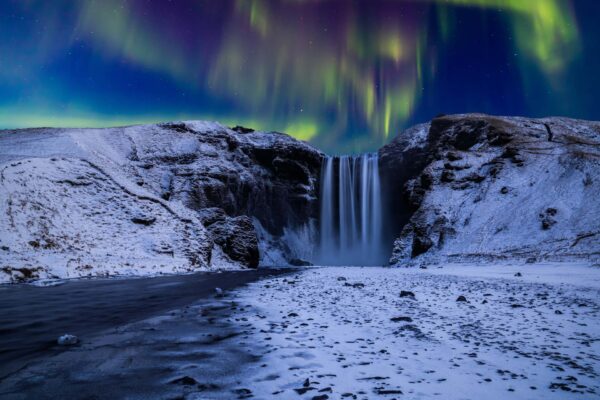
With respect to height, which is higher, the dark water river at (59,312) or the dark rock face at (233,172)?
the dark rock face at (233,172)

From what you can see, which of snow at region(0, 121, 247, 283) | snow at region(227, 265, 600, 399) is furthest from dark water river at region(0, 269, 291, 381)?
snow at region(0, 121, 247, 283)

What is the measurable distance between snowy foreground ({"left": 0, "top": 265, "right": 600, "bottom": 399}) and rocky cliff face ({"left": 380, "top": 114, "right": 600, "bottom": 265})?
Result: 76.9 ft

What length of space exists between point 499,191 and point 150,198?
138 ft

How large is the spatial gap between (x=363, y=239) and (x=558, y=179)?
104 feet

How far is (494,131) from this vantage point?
54.6 meters

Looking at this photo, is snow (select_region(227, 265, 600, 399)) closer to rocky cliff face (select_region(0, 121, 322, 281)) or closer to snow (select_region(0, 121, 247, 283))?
snow (select_region(0, 121, 247, 283))

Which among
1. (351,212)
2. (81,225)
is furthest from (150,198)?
(351,212)

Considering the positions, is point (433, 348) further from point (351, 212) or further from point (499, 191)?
point (351, 212)

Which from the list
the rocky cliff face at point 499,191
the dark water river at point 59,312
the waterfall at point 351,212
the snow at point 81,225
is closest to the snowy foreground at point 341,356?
the dark water river at point 59,312

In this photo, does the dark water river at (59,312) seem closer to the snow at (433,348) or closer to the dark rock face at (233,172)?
the snow at (433,348)

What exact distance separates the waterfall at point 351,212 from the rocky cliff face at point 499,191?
13.1 ft

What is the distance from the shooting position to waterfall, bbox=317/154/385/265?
63062mm

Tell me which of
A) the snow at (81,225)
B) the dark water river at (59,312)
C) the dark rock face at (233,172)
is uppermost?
the dark rock face at (233,172)

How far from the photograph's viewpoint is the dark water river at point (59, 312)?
5791mm
